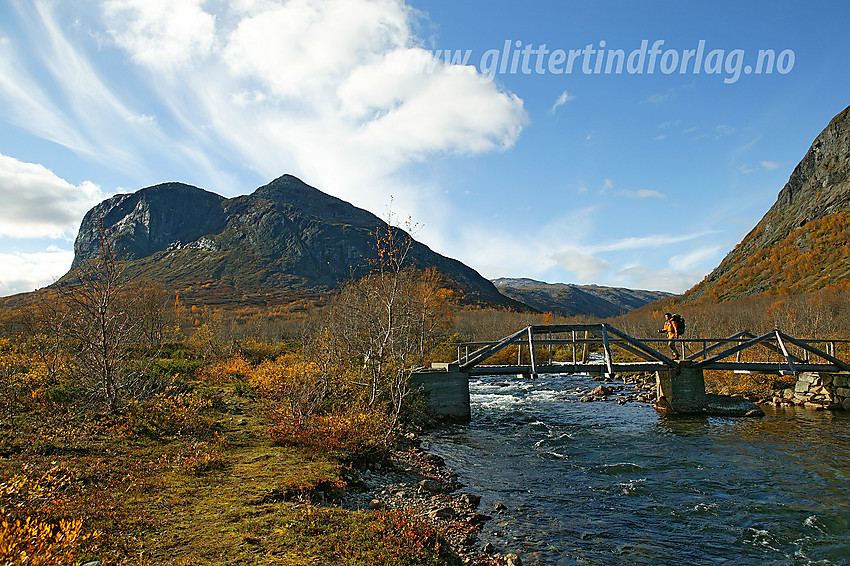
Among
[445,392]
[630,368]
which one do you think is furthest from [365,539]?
[630,368]

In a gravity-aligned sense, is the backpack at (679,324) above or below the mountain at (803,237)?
below

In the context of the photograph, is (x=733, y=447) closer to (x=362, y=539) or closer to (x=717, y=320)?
(x=362, y=539)

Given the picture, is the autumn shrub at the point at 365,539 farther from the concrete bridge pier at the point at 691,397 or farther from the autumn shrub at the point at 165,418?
the concrete bridge pier at the point at 691,397

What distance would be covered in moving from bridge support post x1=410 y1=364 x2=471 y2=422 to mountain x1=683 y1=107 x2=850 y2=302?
11883 cm

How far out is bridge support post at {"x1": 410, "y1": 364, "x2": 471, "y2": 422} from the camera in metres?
24.0

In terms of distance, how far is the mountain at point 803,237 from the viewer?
11781 cm

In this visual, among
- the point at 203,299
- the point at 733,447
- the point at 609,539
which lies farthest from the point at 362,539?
the point at 203,299

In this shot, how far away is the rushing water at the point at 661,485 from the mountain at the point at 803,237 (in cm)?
11412

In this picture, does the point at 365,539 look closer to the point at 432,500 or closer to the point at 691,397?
the point at 432,500

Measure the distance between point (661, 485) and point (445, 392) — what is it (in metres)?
12.2

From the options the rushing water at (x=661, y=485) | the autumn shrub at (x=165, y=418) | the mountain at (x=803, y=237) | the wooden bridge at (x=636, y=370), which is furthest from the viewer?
the mountain at (x=803, y=237)

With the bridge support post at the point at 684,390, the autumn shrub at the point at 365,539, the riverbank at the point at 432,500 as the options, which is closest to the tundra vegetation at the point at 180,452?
the autumn shrub at the point at 365,539

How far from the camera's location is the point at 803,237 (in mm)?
137500

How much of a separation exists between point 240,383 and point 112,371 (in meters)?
8.63
